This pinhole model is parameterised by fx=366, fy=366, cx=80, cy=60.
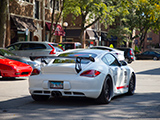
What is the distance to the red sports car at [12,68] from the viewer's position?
1495cm

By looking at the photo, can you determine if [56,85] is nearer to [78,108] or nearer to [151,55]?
[78,108]

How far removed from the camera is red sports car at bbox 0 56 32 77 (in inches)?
588

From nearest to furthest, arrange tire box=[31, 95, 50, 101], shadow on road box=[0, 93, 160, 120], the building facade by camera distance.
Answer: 1. shadow on road box=[0, 93, 160, 120]
2. tire box=[31, 95, 50, 101]
3. the building facade

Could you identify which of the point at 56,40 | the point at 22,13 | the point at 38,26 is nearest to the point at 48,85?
the point at 22,13

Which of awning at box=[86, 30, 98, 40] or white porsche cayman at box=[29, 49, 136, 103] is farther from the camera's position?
awning at box=[86, 30, 98, 40]

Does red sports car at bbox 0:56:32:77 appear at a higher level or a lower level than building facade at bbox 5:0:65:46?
lower

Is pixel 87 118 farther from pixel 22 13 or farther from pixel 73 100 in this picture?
pixel 22 13

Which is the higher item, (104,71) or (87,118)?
(104,71)

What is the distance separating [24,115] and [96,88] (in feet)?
6.25

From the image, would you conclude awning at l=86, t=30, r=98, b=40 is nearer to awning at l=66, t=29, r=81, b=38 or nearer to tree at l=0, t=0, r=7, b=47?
awning at l=66, t=29, r=81, b=38

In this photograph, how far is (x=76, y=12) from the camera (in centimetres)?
3256

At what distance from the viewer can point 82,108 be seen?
8.23 meters

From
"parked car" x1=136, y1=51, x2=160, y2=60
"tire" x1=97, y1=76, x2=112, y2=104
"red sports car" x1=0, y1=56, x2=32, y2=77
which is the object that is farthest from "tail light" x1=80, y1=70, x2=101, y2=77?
"parked car" x1=136, y1=51, x2=160, y2=60

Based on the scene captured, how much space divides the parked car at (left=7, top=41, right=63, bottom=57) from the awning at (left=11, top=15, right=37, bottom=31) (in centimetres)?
770
